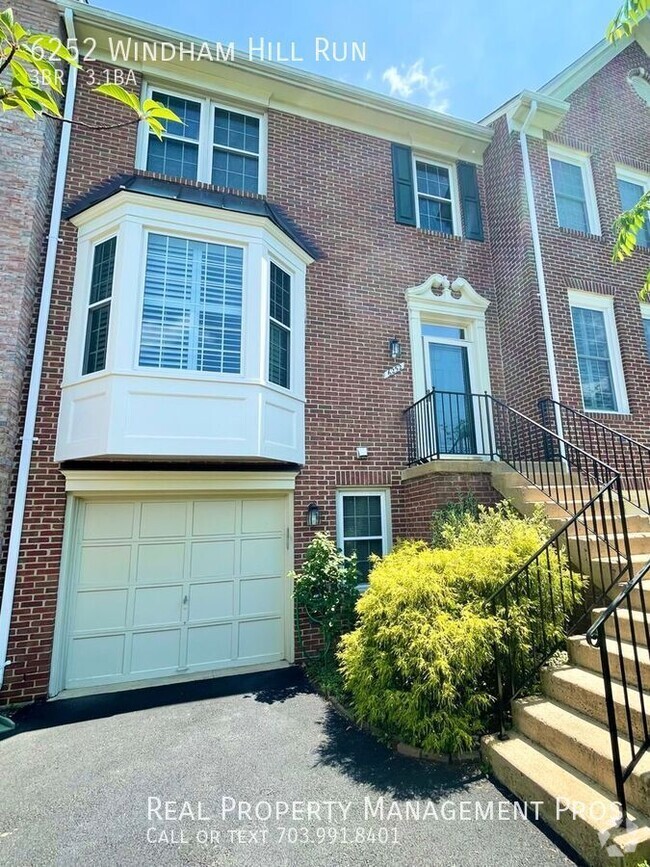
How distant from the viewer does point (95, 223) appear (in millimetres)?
5969

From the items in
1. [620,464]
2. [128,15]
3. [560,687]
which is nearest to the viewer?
[560,687]

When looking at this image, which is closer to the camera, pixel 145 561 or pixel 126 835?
pixel 126 835

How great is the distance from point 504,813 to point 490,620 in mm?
1282

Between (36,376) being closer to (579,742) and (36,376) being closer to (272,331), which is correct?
(272,331)

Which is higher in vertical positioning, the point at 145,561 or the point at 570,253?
the point at 570,253

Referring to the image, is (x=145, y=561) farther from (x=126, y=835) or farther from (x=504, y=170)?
(x=504, y=170)

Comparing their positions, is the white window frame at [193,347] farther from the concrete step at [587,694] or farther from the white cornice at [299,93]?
the concrete step at [587,694]

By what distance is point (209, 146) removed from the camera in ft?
23.5

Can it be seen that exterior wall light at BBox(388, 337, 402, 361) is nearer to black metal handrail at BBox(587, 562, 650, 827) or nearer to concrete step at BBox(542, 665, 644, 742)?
black metal handrail at BBox(587, 562, 650, 827)

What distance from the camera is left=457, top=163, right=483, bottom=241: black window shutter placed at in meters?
8.55

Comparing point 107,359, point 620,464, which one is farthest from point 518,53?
point 107,359

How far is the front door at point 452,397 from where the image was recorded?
7449 millimetres

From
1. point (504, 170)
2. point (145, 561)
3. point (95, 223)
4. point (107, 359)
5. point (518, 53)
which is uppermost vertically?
point (518, 53)

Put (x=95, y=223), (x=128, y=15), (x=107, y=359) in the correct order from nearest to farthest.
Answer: (x=107, y=359) → (x=95, y=223) → (x=128, y=15)
